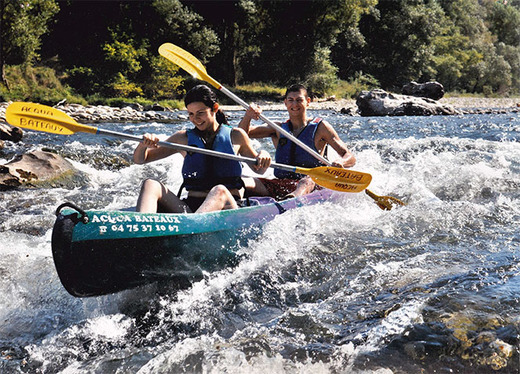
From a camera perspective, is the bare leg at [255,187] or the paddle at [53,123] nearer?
the paddle at [53,123]

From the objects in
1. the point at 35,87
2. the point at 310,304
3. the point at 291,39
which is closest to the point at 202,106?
the point at 310,304

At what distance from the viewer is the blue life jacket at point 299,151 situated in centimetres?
470

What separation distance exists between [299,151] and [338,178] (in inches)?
23.5

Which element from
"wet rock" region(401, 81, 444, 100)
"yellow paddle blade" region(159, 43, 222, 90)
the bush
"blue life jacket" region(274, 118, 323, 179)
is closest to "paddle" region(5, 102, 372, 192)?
"blue life jacket" region(274, 118, 323, 179)

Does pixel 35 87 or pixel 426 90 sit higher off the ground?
pixel 426 90

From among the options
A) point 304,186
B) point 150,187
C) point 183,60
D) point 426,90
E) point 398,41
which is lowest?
point 304,186

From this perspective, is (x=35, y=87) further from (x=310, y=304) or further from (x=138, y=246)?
(x=310, y=304)

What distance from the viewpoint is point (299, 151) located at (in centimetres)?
472

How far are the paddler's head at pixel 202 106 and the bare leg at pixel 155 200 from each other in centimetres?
58

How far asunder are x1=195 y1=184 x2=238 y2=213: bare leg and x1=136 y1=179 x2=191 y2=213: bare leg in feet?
0.69

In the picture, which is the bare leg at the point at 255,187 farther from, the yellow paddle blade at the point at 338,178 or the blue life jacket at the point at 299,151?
the blue life jacket at the point at 299,151

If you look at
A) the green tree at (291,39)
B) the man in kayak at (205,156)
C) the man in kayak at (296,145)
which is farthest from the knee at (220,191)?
the green tree at (291,39)

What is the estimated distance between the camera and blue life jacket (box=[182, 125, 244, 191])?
3.57 meters

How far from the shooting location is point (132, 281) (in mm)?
2742
